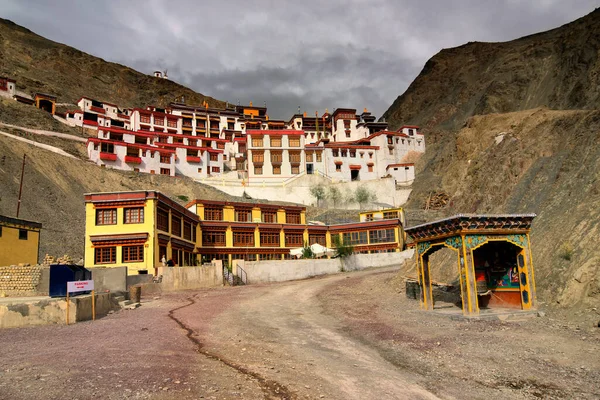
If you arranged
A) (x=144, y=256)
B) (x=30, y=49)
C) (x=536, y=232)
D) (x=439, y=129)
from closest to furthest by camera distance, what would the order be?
(x=536, y=232) < (x=144, y=256) < (x=439, y=129) < (x=30, y=49)

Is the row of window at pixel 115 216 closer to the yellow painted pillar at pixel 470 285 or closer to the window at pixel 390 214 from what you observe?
the yellow painted pillar at pixel 470 285

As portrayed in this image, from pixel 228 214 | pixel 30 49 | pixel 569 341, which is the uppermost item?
pixel 30 49

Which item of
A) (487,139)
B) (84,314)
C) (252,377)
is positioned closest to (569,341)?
(252,377)

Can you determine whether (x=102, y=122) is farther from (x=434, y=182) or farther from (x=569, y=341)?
(x=569, y=341)

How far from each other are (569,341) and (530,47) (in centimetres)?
12217

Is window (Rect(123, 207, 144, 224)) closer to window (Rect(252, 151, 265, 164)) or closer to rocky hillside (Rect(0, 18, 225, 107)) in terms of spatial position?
window (Rect(252, 151, 265, 164))

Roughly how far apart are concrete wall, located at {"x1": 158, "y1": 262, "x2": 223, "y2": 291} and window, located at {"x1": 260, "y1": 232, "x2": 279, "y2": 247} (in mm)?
18974

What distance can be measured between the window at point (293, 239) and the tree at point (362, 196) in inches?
895

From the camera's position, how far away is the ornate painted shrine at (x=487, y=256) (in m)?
18.3

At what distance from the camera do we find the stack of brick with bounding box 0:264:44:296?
Answer: 27.1 m

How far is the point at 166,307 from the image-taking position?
24.1 metres

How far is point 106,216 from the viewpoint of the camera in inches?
1542

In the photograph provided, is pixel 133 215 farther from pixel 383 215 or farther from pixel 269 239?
pixel 383 215

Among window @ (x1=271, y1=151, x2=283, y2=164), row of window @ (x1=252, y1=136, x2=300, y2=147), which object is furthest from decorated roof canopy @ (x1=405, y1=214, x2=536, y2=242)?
row of window @ (x1=252, y1=136, x2=300, y2=147)
